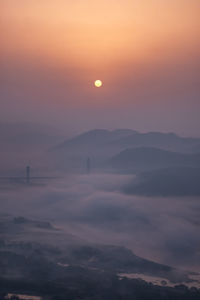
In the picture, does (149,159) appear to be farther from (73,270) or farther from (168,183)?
(73,270)

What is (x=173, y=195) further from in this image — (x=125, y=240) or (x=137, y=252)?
(x=137, y=252)

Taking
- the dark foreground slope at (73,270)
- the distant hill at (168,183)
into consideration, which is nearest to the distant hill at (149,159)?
the distant hill at (168,183)

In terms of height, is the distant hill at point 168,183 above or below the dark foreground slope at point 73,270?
above

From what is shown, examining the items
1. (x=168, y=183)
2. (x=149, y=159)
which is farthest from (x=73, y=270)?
(x=149, y=159)

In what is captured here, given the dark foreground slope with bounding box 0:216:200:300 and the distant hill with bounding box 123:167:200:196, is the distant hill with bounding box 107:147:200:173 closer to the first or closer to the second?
the distant hill with bounding box 123:167:200:196

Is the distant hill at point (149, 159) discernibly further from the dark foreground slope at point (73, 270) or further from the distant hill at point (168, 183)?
the dark foreground slope at point (73, 270)

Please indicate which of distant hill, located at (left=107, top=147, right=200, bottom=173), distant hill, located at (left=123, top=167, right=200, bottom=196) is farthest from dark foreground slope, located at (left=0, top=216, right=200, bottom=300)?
distant hill, located at (left=107, top=147, right=200, bottom=173)

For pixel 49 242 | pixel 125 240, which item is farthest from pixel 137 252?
pixel 49 242
